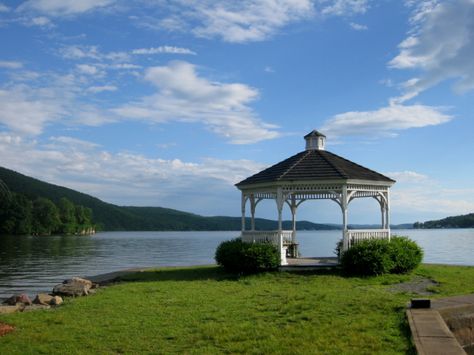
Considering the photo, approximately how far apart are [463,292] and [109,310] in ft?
32.2

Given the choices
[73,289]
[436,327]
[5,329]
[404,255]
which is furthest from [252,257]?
[436,327]

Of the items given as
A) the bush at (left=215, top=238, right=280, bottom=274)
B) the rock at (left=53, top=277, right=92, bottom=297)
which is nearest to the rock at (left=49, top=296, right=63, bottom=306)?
the rock at (left=53, top=277, right=92, bottom=297)

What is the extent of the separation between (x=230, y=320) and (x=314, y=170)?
35.3ft

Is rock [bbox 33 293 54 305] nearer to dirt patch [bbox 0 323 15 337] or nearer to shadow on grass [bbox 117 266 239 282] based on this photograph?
dirt patch [bbox 0 323 15 337]

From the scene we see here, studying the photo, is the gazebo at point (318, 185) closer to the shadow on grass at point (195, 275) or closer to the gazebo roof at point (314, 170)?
the gazebo roof at point (314, 170)

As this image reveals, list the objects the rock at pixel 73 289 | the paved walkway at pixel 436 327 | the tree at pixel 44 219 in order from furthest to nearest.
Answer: the tree at pixel 44 219, the rock at pixel 73 289, the paved walkway at pixel 436 327

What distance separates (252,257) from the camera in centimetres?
1923

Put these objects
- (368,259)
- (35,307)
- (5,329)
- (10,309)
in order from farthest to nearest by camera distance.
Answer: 1. (368,259)
2. (35,307)
3. (10,309)
4. (5,329)

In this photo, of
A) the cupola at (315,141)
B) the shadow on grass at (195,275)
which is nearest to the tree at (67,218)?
the shadow on grass at (195,275)

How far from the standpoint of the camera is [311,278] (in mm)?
17859

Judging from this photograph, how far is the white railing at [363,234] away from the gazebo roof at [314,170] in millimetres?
2039

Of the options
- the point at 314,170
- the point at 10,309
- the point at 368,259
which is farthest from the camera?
the point at 314,170

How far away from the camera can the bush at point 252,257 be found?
19.3 metres

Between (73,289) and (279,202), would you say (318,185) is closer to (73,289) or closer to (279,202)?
(279,202)
